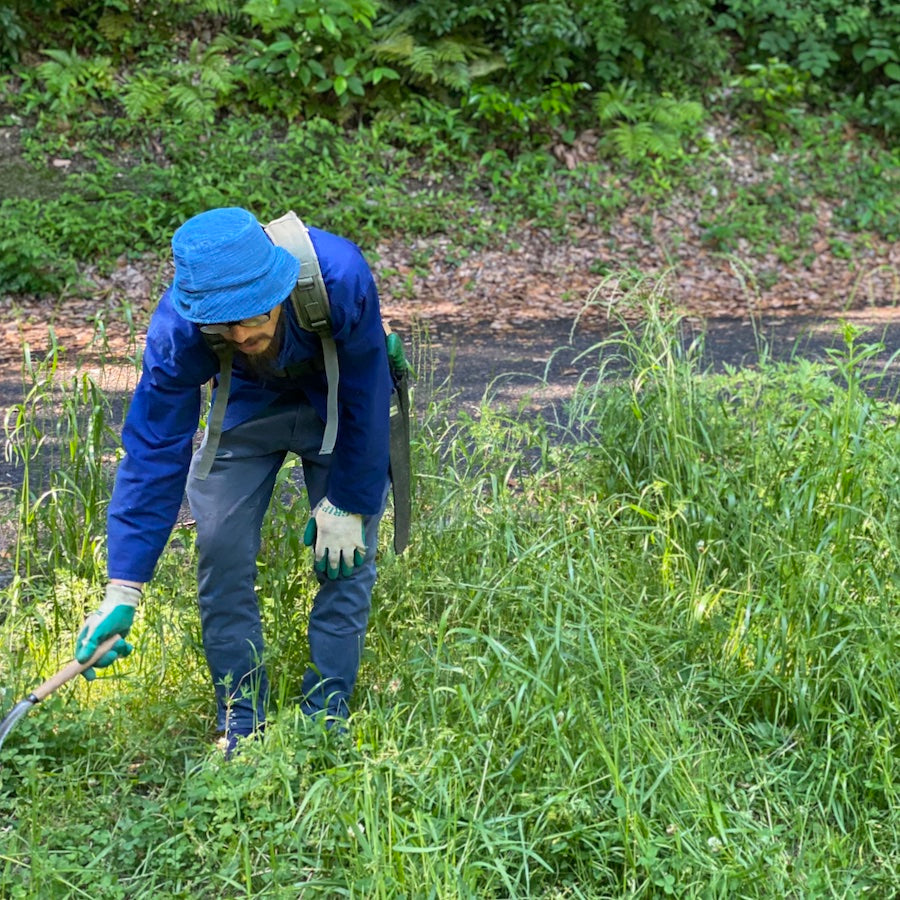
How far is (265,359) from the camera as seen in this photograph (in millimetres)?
2746

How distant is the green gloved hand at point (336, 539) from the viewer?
9.41 feet

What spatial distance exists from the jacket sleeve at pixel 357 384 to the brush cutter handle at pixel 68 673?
67cm

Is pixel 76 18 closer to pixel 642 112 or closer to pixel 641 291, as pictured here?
pixel 642 112

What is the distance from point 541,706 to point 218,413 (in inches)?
42.9

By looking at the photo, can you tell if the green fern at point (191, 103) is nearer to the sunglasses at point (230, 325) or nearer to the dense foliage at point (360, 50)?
the dense foliage at point (360, 50)

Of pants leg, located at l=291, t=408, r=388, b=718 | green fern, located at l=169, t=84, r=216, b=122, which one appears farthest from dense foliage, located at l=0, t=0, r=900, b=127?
pants leg, located at l=291, t=408, r=388, b=718

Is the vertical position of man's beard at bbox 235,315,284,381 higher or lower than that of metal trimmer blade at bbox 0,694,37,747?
higher

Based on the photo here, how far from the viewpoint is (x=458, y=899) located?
2285 mm

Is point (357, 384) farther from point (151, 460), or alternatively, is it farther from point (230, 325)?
point (151, 460)

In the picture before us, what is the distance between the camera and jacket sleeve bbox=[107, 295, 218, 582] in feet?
8.71

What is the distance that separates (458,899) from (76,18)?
29.3 ft

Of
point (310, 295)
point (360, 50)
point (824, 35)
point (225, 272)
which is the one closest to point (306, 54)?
point (360, 50)

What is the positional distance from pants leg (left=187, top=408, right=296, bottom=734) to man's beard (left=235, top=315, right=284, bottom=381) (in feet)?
0.51

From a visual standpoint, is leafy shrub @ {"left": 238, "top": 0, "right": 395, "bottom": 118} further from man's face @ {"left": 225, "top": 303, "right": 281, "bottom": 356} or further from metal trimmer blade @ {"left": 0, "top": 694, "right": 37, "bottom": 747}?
metal trimmer blade @ {"left": 0, "top": 694, "right": 37, "bottom": 747}
